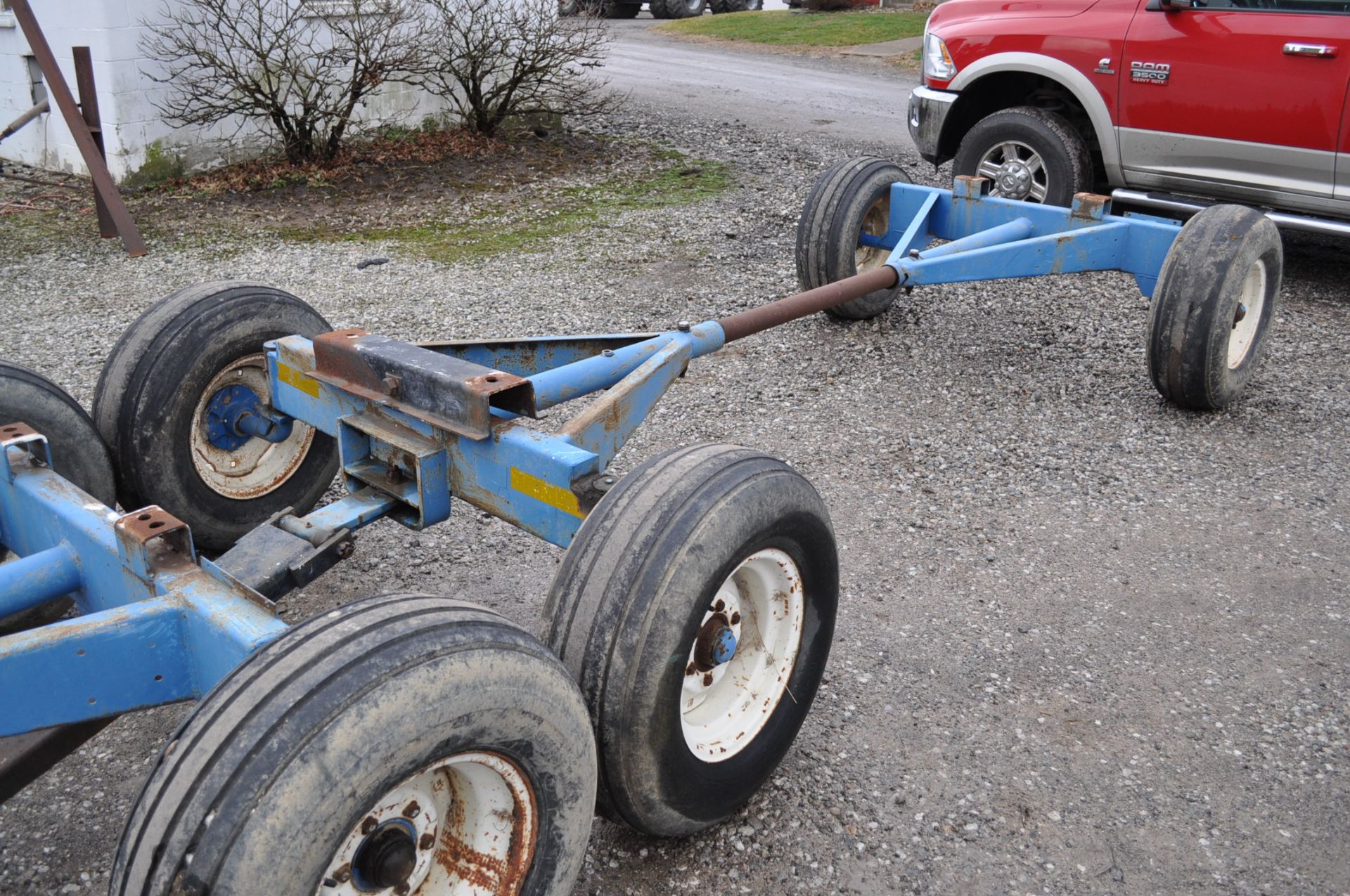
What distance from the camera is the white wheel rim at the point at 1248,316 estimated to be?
5.21 m

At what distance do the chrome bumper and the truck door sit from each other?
4.08 feet

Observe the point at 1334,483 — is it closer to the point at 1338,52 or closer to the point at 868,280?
the point at 868,280

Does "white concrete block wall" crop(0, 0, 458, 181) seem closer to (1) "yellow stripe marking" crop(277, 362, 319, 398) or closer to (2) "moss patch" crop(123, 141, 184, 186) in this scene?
(2) "moss patch" crop(123, 141, 184, 186)

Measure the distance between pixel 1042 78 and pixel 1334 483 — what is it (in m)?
3.92

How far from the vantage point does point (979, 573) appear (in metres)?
3.94

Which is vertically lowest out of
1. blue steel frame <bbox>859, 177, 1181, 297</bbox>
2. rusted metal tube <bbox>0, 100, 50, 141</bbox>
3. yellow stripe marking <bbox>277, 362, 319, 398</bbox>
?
yellow stripe marking <bbox>277, 362, 319, 398</bbox>

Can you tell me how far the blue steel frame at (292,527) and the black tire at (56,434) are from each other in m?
0.18

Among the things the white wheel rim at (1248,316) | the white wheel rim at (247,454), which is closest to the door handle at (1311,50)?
the white wheel rim at (1248,316)

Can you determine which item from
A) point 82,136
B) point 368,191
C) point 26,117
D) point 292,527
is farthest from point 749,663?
point 26,117

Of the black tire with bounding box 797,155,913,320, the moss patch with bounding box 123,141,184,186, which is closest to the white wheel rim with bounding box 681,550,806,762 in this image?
the black tire with bounding box 797,155,913,320

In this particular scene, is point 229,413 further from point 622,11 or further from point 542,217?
point 622,11

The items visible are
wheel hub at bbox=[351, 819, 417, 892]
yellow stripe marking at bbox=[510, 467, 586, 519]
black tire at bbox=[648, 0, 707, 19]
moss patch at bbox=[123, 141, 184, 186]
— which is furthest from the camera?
black tire at bbox=[648, 0, 707, 19]

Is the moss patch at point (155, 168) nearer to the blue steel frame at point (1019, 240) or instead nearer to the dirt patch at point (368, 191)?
the dirt patch at point (368, 191)

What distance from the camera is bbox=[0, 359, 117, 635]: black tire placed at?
3076 millimetres
